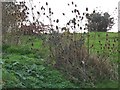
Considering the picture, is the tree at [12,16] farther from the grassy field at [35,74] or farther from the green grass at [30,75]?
the green grass at [30,75]

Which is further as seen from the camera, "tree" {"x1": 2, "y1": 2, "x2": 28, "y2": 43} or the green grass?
"tree" {"x1": 2, "y1": 2, "x2": 28, "y2": 43}

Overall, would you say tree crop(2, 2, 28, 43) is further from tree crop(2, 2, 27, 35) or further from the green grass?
the green grass

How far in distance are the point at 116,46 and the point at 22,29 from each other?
115 inches

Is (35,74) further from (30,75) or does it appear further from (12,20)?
(12,20)

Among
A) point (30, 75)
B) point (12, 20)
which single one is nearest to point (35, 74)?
→ point (30, 75)

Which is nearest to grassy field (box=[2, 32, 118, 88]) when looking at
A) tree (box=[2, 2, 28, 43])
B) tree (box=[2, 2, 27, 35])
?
tree (box=[2, 2, 28, 43])

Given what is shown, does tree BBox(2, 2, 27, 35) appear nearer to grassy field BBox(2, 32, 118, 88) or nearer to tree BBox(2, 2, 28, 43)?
tree BBox(2, 2, 28, 43)

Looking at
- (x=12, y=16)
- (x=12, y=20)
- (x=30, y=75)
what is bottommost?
(x=30, y=75)

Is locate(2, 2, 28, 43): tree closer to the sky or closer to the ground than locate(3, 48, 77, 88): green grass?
closer to the sky

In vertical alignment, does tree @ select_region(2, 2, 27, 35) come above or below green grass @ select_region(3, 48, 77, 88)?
above

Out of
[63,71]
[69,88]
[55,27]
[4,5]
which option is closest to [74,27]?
[55,27]

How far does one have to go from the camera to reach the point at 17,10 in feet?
32.0

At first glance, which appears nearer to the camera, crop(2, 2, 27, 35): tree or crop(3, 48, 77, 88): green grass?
crop(3, 48, 77, 88): green grass

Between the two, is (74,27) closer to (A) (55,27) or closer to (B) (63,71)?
(A) (55,27)
